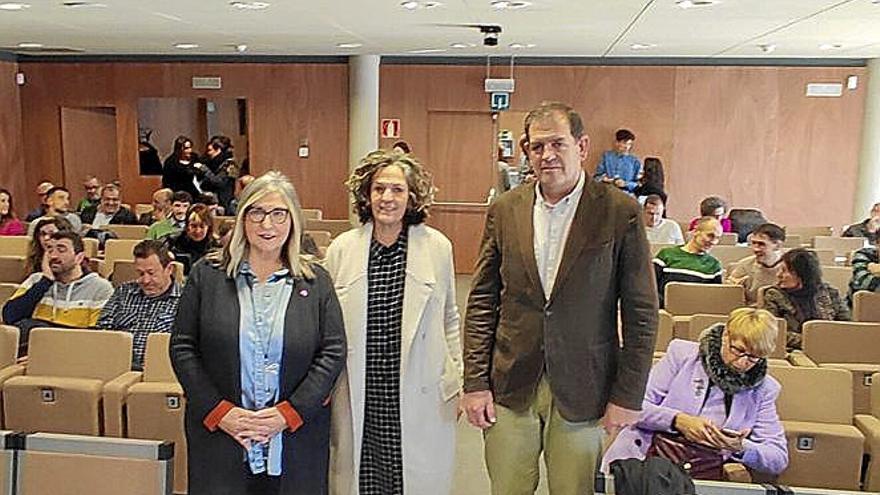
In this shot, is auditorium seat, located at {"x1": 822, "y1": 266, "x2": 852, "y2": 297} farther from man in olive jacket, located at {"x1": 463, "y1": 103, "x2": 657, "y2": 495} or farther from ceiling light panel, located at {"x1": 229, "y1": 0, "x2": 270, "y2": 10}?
ceiling light panel, located at {"x1": 229, "y1": 0, "x2": 270, "y2": 10}

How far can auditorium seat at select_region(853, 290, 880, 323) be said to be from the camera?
4.87 meters

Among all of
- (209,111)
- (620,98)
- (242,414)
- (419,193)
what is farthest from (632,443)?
(209,111)

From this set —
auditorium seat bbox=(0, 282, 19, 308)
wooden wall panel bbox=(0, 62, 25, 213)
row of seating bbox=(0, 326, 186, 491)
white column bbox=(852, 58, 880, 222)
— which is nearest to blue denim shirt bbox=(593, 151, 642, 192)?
white column bbox=(852, 58, 880, 222)

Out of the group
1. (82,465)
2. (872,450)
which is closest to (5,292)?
(82,465)

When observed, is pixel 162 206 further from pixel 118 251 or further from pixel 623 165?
pixel 623 165

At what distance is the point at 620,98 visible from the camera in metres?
10.1

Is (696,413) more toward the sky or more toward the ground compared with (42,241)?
more toward the ground

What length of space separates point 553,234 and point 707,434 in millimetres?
974

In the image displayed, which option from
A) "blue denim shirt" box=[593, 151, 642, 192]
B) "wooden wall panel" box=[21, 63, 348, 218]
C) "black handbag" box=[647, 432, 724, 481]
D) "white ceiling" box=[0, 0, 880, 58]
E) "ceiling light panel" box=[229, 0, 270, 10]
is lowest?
"black handbag" box=[647, 432, 724, 481]

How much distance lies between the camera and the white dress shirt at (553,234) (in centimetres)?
234

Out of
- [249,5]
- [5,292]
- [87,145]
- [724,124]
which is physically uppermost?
[249,5]

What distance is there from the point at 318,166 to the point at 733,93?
5.08 metres

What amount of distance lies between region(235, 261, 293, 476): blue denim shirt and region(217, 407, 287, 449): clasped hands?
0.10 ft

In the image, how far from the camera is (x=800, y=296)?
14.8ft
